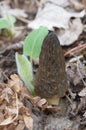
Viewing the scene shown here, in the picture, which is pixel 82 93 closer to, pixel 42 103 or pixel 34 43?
pixel 42 103

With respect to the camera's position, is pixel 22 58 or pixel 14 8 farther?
pixel 14 8

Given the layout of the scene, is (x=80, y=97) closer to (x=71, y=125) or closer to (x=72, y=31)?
(x=71, y=125)

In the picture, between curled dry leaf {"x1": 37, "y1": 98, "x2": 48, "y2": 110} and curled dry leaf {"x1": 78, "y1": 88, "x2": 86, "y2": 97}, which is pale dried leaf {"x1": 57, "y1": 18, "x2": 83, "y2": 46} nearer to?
curled dry leaf {"x1": 78, "y1": 88, "x2": 86, "y2": 97}

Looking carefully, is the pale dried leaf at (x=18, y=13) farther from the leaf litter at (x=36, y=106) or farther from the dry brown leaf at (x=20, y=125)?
the dry brown leaf at (x=20, y=125)

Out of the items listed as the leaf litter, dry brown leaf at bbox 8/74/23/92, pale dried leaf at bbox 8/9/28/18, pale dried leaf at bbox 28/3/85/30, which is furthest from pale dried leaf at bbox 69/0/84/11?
dry brown leaf at bbox 8/74/23/92

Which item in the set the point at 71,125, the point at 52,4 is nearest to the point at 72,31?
the point at 52,4

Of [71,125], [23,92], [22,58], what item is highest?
[22,58]

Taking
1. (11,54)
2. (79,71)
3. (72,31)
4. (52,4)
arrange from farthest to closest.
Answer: (52,4) → (72,31) → (11,54) → (79,71)
